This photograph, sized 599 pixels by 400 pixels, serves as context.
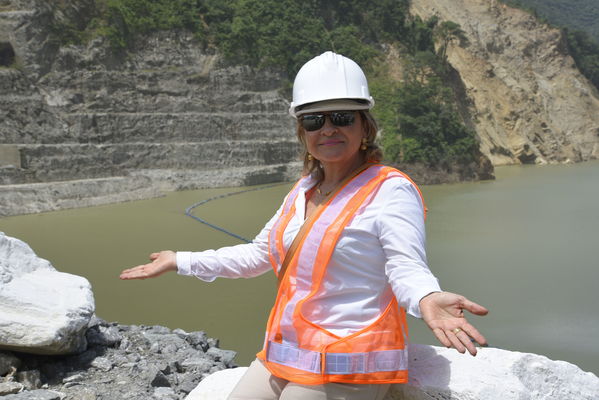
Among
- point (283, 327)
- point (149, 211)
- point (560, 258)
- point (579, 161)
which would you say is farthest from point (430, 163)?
point (283, 327)

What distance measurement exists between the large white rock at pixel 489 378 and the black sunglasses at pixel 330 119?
756 mm

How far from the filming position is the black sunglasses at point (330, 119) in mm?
1556

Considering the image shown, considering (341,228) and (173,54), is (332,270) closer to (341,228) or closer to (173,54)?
(341,228)

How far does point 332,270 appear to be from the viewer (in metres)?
1.41

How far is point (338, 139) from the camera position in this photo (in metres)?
1.57

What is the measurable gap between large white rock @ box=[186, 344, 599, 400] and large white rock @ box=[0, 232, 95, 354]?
1.90m

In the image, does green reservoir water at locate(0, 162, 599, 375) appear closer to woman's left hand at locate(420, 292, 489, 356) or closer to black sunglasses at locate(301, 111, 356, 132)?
black sunglasses at locate(301, 111, 356, 132)

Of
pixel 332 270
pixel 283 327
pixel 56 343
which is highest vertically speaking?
pixel 332 270

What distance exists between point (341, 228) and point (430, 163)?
53.3 ft

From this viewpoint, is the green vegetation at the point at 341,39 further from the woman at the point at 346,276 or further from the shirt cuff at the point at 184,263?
the woman at the point at 346,276

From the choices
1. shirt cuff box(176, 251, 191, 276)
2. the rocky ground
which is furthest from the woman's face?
the rocky ground

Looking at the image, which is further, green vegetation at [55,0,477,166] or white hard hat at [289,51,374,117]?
green vegetation at [55,0,477,166]

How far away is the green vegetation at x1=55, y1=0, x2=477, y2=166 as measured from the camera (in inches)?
699

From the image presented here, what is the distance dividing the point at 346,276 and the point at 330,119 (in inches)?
17.8
